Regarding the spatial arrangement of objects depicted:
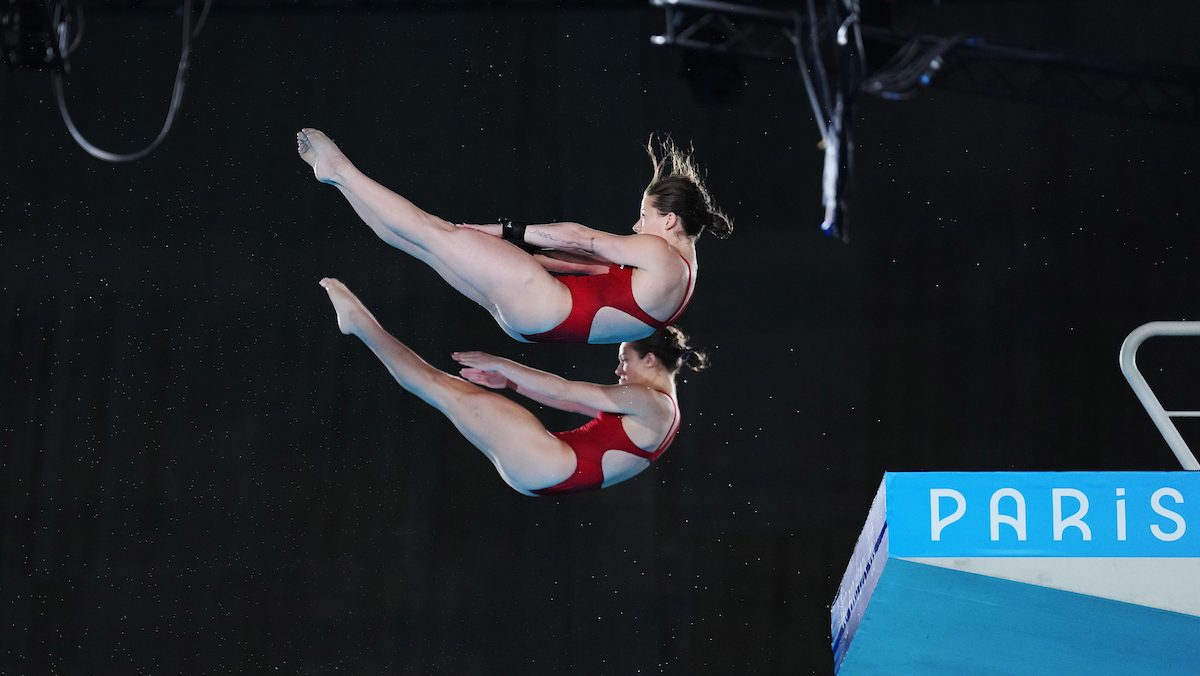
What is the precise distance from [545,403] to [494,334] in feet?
8.05

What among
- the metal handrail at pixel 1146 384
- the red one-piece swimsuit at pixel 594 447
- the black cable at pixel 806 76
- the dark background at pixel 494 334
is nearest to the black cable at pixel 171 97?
the dark background at pixel 494 334

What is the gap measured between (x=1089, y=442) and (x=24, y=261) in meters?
5.15

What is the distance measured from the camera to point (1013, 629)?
7.82 feet

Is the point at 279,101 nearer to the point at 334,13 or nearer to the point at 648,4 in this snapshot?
the point at 334,13

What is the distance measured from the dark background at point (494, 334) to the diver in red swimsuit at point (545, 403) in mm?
1894

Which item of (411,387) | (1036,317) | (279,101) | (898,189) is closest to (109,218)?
(279,101)

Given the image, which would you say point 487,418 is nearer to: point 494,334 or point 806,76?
point 494,334

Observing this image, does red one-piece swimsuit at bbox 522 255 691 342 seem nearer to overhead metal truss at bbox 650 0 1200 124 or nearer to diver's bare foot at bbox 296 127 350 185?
diver's bare foot at bbox 296 127 350 185

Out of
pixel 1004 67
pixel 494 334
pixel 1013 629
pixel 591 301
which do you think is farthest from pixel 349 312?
pixel 1004 67

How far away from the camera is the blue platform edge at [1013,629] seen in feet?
7.54

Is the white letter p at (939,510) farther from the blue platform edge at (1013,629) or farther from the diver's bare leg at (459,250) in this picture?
the diver's bare leg at (459,250)

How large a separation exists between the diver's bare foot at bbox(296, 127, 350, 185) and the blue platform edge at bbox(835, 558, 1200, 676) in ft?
5.66

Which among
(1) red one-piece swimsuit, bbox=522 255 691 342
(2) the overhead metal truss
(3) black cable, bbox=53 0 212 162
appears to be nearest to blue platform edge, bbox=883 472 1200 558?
(1) red one-piece swimsuit, bbox=522 255 691 342

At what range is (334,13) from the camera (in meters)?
6.53
